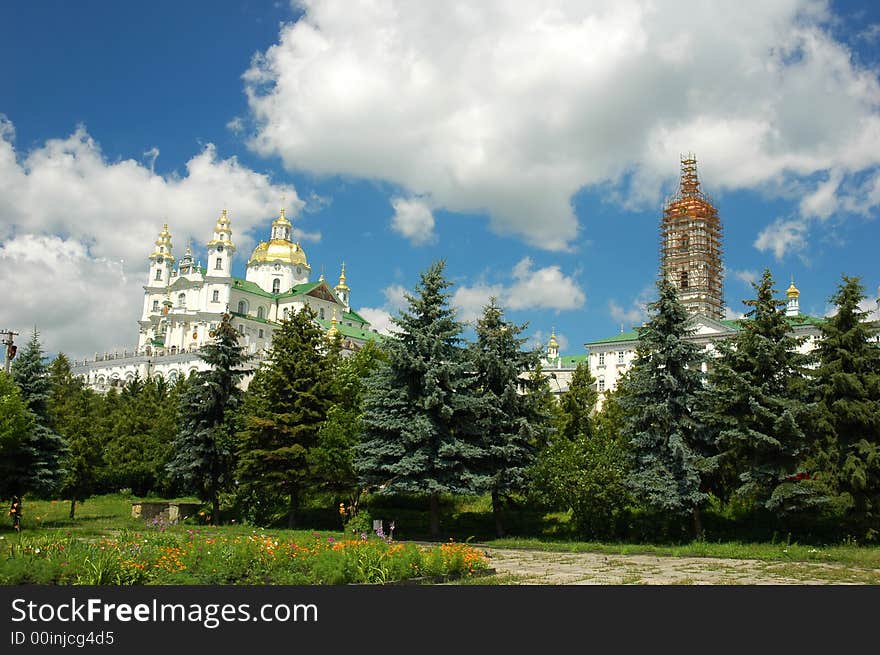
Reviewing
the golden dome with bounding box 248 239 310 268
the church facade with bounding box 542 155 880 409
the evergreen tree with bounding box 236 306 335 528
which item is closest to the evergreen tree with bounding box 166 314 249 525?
the evergreen tree with bounding box 236 306 335 528

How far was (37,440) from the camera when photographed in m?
29.5

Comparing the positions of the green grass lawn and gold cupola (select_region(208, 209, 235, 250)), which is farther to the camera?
gold cupola (select_region(208, 209, 235, 250))

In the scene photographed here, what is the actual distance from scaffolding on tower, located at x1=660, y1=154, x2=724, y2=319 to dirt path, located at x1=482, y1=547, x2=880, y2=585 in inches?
2589

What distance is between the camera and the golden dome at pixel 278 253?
4382 inches

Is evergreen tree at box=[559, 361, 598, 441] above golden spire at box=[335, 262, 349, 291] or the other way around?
the other way around

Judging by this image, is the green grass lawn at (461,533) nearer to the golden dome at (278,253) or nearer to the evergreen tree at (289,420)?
the evergreen tree at (289,420)

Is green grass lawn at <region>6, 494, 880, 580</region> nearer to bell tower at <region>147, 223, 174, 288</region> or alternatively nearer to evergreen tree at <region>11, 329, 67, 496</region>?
evergreen tree at <region>11, 329, 67, 496</region>

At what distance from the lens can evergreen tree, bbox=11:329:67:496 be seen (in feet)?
93.8

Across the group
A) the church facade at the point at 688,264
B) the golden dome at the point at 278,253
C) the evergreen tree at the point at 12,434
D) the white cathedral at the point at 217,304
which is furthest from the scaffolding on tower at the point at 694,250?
the evergreen tree at the point at 12,434

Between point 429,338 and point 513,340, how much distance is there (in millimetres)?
3772

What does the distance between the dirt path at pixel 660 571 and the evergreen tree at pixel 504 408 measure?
6026 mm

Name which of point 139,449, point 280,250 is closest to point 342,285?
point 280,250

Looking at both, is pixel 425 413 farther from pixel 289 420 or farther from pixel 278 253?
pixel 278 253

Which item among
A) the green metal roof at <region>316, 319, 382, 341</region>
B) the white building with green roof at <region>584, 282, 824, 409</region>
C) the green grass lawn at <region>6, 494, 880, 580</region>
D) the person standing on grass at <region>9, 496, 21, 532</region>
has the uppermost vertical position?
the green metal roof at <region>316, 319, 382, 341</region>
